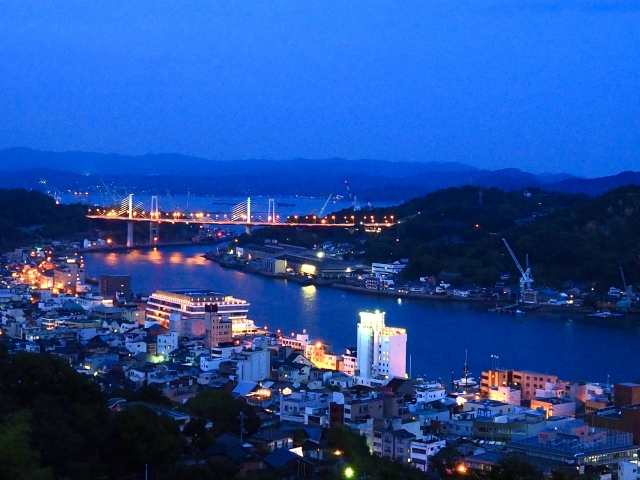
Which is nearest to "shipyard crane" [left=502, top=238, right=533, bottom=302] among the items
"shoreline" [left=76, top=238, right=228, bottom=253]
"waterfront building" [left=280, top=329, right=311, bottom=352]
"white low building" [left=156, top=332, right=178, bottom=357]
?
"waterfront building" [left=280, top=329, right=311, bottom=352]

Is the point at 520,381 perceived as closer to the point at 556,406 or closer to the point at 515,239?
the point at 556,406

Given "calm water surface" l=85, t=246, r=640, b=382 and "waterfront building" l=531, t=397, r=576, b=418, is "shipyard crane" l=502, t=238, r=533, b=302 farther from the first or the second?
"waterfront building" l=531, t=397, r=576, b=418

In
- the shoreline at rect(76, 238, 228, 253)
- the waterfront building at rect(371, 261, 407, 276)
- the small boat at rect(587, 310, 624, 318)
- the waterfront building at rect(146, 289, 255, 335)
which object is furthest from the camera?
the shoreline at rect(76, 238, 228, 253)

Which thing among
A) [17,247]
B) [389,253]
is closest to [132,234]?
[17,247]

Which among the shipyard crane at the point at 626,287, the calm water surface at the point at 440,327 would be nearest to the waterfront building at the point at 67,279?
the calm water surface at the point at 440,327

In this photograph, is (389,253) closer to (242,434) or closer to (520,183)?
(242,434)

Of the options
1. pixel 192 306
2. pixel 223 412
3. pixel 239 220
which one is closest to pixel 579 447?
pixel 223 412
